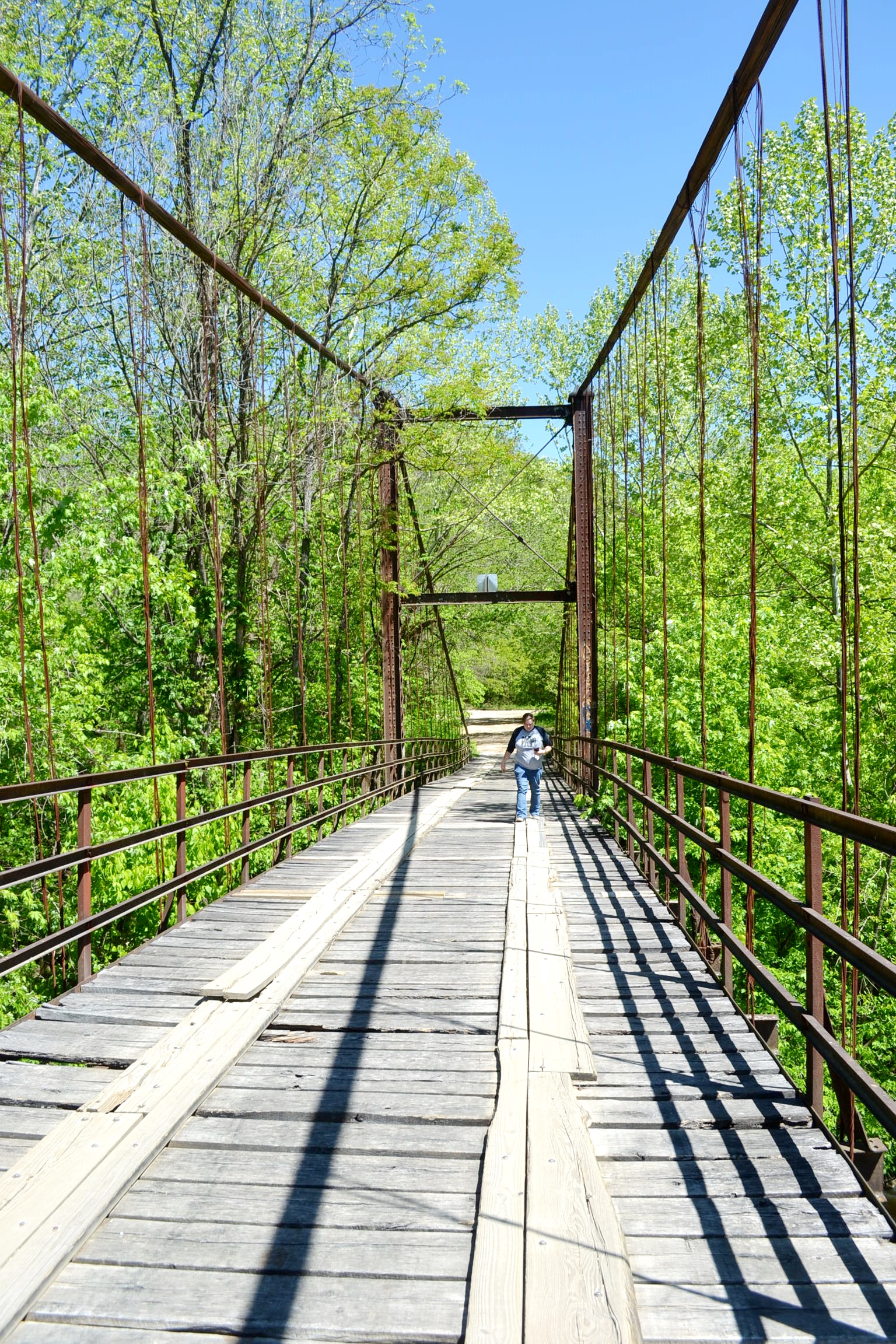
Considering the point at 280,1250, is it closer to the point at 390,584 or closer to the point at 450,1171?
the point at 450,1171

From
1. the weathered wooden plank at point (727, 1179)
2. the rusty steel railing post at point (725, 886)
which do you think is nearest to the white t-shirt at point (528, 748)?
the rusty steel railing post at point (725, 886)

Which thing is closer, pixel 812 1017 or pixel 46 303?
pixel 812 1017

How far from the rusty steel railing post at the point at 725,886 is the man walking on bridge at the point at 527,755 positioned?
259 inches

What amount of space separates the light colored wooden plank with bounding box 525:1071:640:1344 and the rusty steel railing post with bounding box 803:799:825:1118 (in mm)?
724

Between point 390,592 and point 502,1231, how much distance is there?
601 inches

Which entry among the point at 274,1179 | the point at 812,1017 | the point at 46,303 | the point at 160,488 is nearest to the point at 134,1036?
the point at 274,1179

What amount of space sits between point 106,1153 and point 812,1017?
2094 mm

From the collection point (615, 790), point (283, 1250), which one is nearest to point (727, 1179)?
point (283, 1250)

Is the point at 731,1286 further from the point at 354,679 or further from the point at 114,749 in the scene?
the point at 354,679

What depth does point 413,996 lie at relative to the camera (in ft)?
15.3

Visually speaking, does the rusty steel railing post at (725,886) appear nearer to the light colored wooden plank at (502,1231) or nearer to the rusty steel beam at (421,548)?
the light colored wooden plank at (502,1231)

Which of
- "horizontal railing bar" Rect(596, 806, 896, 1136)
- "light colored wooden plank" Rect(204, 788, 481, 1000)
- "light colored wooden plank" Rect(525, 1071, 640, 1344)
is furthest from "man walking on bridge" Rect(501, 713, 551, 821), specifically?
"light colored wooden plank" Rect(525, 1071, 640, 1344)

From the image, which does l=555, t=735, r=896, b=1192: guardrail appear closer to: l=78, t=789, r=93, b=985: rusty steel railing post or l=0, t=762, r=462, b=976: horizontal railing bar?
l=0, t=762, r=462, b=976: horizontal railing bar

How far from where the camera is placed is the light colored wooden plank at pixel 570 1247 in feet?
6.93
